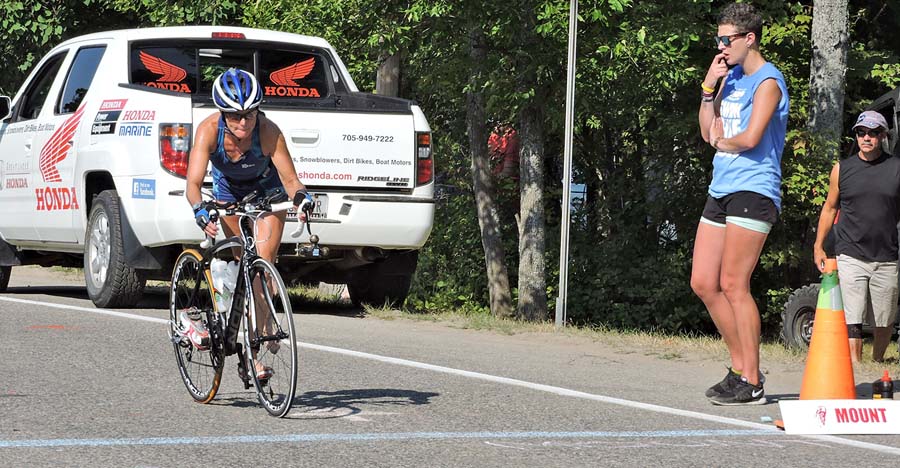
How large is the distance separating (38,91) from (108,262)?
2.28 meters

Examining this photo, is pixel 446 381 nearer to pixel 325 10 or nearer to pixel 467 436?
pixel 467 436

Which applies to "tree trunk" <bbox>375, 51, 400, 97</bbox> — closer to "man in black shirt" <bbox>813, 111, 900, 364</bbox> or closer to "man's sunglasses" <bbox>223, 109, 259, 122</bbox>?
"man in black shirt" <bbox>813, 111, 900, 364</bbox>

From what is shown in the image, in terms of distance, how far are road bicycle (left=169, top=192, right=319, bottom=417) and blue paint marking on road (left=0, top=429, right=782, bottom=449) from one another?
1.42 ft

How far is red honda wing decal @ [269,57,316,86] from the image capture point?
12.8 metres

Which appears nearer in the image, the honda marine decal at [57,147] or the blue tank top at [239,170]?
the blue tank top at [239,170]

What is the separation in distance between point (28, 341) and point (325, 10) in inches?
277

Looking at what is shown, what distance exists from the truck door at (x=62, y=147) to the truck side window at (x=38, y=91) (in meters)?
0.28

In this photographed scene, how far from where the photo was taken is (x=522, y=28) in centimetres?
1572

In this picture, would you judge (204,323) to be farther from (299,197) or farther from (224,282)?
(299,197)

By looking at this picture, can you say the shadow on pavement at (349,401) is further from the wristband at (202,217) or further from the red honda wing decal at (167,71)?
the red honda wing decal at (167,71)

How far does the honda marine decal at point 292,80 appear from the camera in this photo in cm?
1280

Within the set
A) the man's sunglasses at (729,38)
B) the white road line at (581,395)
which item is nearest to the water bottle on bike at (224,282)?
the white road line at (581,395)

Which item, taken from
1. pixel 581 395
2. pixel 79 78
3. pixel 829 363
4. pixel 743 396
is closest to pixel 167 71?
pixel 79 78

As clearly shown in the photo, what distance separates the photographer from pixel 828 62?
61.4 ft
